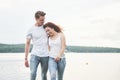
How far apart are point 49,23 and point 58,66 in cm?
83

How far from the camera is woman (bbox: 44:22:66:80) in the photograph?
9.37 metres

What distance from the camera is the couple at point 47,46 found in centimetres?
940

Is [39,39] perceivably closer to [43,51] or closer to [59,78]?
[43,51]

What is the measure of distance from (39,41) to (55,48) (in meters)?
0.39

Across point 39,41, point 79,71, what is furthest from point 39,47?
point 79,71

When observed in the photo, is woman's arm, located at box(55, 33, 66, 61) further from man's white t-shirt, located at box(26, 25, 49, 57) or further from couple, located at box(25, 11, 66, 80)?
man's white t-shirt, located at box(26, 25, 49, 57)

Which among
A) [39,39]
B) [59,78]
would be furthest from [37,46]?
[59,78]

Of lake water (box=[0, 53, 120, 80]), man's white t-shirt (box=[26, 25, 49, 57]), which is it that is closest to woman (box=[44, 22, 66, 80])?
man's white t-shirt (box=[26, 25, 49, 57])

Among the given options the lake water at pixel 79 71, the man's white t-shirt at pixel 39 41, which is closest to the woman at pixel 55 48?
the man's white t-shirt at pixel 39 41

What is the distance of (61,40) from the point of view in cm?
944

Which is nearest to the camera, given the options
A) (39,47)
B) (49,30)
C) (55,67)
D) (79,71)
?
(55,67)

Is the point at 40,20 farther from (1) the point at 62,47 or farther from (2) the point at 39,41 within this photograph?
(1) the point at 62,47

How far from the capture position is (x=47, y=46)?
9625 mm

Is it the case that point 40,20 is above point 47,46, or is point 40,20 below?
above
